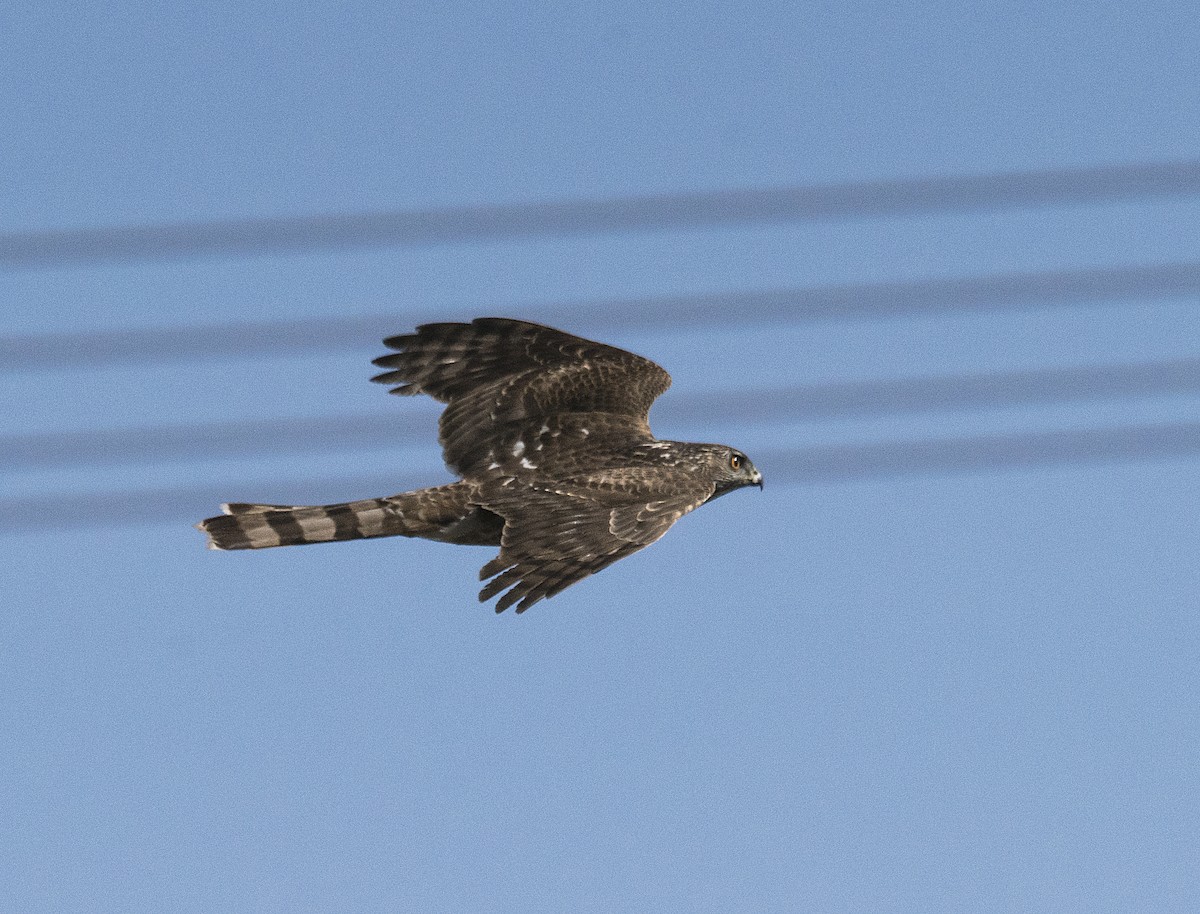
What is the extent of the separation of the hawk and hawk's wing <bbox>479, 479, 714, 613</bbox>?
11 mm

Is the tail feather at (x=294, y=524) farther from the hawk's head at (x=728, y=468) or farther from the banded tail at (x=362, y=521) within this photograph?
the hawk's head at (x=728, y=468)

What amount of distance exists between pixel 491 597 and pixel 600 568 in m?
0.86

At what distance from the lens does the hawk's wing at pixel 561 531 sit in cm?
1287

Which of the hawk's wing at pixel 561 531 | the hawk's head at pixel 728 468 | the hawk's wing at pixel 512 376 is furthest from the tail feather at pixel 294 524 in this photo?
the hawk's head at pixel 728 468

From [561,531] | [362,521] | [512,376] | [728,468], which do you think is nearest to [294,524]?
[362,521]

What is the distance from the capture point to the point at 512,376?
16.2 m

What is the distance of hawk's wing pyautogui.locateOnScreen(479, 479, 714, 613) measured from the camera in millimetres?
12867

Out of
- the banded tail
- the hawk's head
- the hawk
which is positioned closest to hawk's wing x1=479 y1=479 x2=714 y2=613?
the hawk

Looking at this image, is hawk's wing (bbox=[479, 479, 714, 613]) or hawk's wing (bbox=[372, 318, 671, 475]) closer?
hawk's wing (bbox=[479, 479, 714, 613])

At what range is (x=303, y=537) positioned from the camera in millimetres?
14406

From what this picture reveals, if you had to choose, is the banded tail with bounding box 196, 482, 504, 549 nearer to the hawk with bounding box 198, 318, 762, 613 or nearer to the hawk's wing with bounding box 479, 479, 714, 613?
the hawk with bounding box 198, 318, 762, 613

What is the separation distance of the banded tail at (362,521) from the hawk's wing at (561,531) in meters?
0.31

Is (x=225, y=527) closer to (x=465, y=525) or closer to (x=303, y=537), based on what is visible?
(x=303, y=537)

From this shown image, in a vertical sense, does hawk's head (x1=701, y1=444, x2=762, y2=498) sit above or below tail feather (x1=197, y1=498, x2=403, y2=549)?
above
